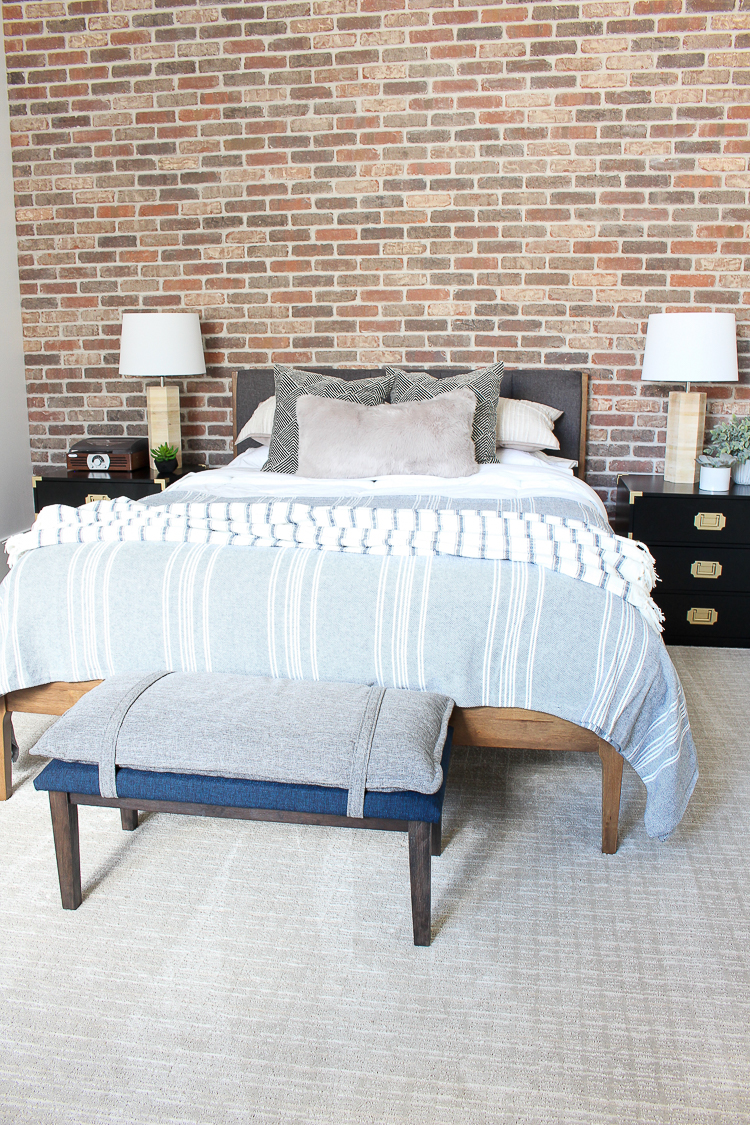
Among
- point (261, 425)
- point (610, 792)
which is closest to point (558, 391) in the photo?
point (261, 425)

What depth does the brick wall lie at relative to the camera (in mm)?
3789

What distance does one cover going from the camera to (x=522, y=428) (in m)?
3.73

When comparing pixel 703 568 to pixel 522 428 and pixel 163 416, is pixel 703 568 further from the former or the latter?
pixel 163 416

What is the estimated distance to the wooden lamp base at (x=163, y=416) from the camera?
13.4 feet

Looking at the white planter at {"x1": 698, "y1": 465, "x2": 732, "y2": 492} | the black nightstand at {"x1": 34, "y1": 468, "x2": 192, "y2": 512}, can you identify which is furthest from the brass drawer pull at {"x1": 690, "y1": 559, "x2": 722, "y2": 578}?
the black nightstand at {"x1": 34, "y1": 468, "x2": 192, "y2": 512}

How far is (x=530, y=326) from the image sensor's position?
405 centimetres

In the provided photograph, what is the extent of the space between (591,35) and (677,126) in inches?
22.2

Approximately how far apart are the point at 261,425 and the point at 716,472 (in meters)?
2.06

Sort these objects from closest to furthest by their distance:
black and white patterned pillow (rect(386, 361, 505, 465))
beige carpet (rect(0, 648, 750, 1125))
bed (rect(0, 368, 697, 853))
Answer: beige carpet (rect(0, 648, 750, 1125))
bed (rect(0, 368, 697, 853))
black and white patterned pillow (rect(386, 361, 505, 465))

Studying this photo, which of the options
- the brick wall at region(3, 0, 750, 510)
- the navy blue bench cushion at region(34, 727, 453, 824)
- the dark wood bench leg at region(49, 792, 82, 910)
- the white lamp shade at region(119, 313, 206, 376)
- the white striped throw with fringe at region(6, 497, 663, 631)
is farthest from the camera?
the white lamp shade at region(119, 313, 206, 376)

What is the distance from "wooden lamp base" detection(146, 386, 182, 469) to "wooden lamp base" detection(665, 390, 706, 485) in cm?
237

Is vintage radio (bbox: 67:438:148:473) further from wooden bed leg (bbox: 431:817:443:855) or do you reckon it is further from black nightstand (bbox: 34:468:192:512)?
wooden bed leg (bbox: 431:817:443:855)

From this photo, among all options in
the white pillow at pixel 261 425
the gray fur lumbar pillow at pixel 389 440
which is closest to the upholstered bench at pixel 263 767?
the gray fur lumbar pillow at pixel 389 440

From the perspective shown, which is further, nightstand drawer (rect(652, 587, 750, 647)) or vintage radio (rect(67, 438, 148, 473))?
vintage radio (rect(67, 438, 148, 473))
